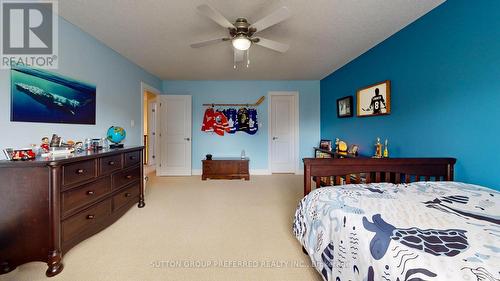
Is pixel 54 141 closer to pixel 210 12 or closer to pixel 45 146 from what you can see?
pixel 45 146

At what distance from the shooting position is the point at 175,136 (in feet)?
15.4

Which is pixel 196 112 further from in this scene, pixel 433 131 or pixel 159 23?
pixel 433 131

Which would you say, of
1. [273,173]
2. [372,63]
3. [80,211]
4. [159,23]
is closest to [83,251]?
[80,211]

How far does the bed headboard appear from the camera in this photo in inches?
67.2

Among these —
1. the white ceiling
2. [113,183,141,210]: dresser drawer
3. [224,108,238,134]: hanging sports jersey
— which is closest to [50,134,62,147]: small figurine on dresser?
[113,183,141,210]: dresser drawer

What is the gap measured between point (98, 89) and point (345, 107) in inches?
153

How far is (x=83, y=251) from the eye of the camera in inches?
69.3

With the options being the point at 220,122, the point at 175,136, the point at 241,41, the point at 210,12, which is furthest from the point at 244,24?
the point at 175,136

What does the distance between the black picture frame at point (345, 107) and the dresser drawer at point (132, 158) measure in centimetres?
346

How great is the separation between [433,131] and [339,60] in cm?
194

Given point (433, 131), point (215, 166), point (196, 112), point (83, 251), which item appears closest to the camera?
point (83, 251)

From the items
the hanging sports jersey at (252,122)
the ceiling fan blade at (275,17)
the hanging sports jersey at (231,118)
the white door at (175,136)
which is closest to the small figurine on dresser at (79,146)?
the ceiling fan blade at (275,17)

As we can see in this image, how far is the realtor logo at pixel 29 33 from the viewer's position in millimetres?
1669

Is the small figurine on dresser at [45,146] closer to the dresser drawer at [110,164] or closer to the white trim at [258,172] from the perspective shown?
the dresser drawer at [110,164]
